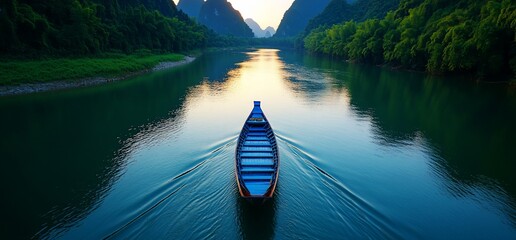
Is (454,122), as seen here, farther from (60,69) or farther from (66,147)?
(60,69)

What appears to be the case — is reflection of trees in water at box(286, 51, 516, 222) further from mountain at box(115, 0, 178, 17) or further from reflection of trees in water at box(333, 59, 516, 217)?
mountain at box(115, 0, 178, 17)

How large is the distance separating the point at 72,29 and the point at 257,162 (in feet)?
146

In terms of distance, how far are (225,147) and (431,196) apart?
1084 cm

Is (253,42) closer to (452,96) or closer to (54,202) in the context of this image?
(452,96)

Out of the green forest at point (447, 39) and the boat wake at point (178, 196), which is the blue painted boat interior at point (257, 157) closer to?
the boat wake at point (178, 196)

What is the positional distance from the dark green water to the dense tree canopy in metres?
12.8

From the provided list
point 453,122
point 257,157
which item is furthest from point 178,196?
point 453,122

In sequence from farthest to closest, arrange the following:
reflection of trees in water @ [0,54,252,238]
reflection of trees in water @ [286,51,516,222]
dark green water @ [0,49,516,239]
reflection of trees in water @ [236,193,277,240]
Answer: reflection of trees in water @ [286,51,516,222] < reflection of trees in water @ [0,54,252,238] < dark green water @ [0,49,516,239] < reflection of trees in water @ [236,193,277,240]

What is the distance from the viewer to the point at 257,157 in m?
13.7

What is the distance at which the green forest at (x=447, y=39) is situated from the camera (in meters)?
36.5

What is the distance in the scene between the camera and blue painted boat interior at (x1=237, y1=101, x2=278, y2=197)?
37.2ft

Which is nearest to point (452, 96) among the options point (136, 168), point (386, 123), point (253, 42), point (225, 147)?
point (386, 123)

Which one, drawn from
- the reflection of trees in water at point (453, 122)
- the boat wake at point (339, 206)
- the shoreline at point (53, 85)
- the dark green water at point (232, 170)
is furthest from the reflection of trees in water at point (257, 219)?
the shoreline at point (53, 85)

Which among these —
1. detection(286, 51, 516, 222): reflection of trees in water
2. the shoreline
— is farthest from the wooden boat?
the shoreline
